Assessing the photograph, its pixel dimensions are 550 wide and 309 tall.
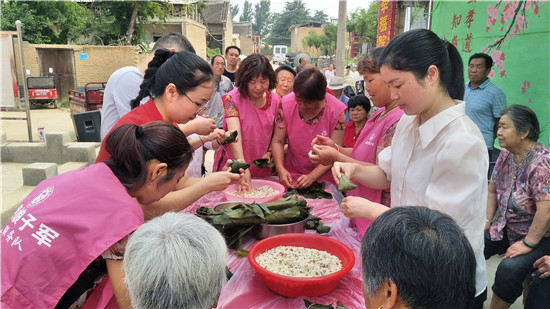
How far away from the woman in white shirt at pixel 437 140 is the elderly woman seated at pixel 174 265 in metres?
0.78

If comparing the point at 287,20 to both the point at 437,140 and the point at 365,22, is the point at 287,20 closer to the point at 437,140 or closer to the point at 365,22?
the point at 365,22

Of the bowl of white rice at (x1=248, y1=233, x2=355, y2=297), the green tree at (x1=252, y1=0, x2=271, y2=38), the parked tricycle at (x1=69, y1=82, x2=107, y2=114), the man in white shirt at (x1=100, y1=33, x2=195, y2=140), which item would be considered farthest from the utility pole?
the green tree at (x1=252, y1=0, x2=271, y2=38)

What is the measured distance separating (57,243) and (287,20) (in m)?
83.5

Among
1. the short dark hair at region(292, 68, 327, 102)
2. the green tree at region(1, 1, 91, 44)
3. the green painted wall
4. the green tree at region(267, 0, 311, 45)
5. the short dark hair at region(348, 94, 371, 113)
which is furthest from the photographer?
A: the green tree at region(267, 0, 311, 45)

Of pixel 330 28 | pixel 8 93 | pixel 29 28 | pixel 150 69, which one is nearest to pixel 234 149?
pixel 150 69

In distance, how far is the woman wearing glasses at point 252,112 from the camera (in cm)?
311

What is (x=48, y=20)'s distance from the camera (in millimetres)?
17078

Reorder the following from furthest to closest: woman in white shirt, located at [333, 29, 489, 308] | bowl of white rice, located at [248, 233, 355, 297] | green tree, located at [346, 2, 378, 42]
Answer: green tree, located at [346, 2, 378, 42] < bowl of white rice, located at [248, 233, 355, 297] < woman in white shirt, located at [333, 29, 489, 308]

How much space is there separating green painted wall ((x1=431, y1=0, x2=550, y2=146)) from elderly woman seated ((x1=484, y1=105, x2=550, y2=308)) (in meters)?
1.13

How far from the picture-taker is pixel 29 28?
1667 centimetres

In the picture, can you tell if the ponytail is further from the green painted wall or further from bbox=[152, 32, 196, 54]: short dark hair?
the green painted wall

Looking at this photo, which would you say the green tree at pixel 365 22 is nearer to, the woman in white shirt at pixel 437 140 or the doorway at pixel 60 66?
the doorway at pixel 60 66

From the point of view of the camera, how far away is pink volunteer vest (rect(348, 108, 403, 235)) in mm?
2074

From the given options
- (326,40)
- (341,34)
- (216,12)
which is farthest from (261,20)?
(341,34)
